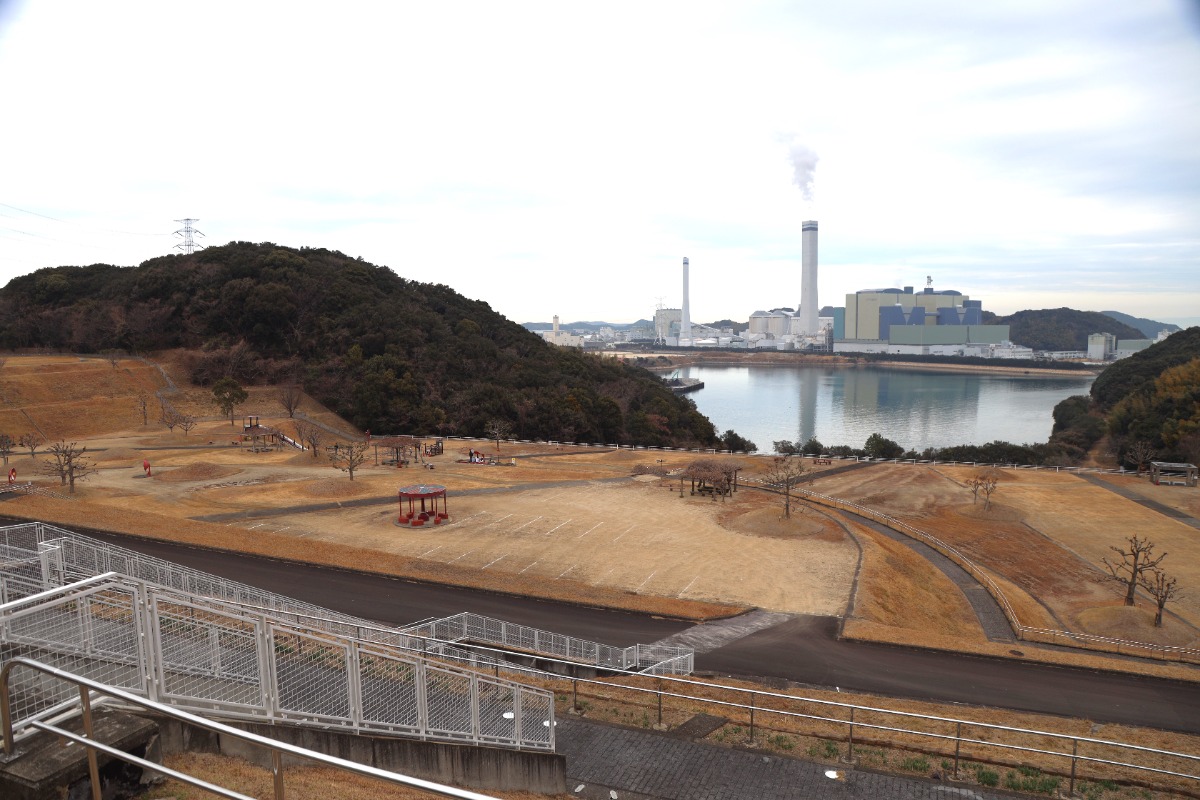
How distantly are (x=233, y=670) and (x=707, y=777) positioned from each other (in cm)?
597

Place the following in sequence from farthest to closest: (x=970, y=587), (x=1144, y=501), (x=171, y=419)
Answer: (x=171, y=419), (x=1144, y=501), (x=970, y=587)

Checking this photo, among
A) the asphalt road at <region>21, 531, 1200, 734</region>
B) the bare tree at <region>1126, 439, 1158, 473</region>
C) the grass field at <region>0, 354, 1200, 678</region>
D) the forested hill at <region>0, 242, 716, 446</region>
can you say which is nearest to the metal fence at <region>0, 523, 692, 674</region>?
the asphalt road at <region>21, 531, 1200, 734</region>

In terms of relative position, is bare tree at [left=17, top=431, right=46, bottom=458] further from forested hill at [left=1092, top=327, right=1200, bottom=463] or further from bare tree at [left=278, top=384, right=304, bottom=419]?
forested hill at [left=1092, top=327, right=1200, bottom=463]

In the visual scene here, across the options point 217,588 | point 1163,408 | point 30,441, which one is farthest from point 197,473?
point 1163,408

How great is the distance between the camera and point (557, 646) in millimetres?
14305

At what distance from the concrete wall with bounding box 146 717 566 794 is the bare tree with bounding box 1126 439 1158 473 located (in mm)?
41509

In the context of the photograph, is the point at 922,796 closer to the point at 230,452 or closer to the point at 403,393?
the point at 230,452

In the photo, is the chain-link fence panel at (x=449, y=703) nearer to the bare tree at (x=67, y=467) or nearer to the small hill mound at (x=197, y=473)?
the bare tree at (x=67, y=467)

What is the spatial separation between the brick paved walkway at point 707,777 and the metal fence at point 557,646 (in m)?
3.10

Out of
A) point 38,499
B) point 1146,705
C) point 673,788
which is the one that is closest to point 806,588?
point 1146,705

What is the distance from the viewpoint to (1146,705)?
511 inches

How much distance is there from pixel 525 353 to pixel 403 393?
1654 cm

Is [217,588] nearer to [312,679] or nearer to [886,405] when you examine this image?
[312,679]

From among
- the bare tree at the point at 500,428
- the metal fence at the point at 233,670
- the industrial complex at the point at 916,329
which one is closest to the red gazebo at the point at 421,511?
the metal fence at the point at 233,670
